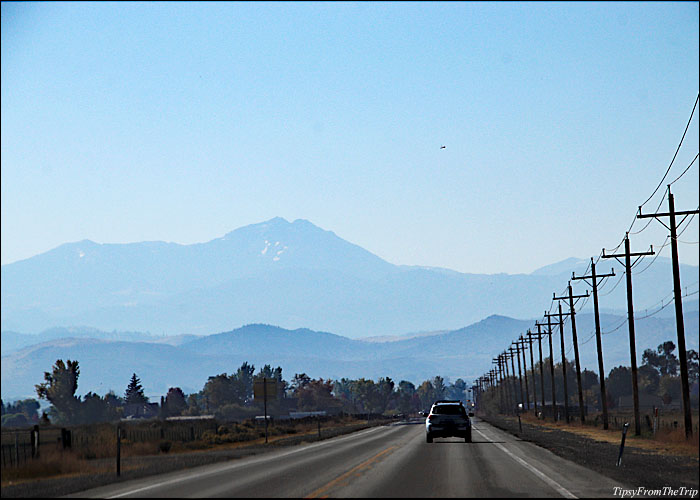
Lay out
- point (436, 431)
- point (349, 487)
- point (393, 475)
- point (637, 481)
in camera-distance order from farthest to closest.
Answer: point (436, 431) → point (393, 475) → point (637, 481) → point (349, 487)

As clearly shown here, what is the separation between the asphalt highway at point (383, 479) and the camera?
70.6 ft

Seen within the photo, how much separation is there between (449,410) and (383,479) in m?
23.1

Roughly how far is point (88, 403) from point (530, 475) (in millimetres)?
28312

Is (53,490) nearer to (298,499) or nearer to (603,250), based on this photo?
(298,499)

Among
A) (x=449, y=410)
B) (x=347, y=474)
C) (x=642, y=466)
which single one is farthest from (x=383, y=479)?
(x=449, y=410)

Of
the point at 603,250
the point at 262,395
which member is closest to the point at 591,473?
the point at 603,250

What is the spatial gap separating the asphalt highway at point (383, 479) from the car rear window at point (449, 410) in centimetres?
1082

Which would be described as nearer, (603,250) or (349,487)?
(349,487)

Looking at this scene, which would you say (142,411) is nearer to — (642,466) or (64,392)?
(64,392)

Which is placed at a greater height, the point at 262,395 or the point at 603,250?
the point at 603,250

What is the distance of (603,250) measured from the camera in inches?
2372

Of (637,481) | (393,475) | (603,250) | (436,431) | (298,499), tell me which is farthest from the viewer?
(603,250)

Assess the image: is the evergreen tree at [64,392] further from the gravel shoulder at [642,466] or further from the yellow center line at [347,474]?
the gravel shoulder at [642,466]

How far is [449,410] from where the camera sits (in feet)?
156
